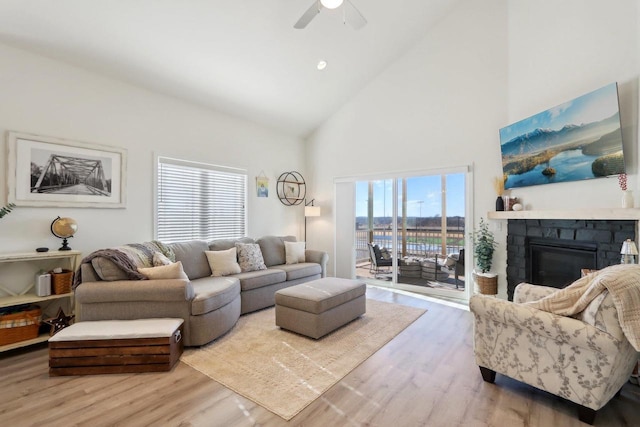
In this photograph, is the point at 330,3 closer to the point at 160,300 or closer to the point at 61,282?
the point at 160,300

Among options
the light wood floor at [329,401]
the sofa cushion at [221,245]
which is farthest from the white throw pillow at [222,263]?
A: the light wood floor at [329,401]

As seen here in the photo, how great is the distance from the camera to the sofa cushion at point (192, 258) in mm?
3875

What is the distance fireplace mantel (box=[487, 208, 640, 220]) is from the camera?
8.56 ft

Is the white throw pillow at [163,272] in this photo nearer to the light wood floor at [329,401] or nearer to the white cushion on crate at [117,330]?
the white cushion on crate at [117,330]

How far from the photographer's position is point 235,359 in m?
2.70

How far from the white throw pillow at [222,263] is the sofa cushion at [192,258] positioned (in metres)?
0.08

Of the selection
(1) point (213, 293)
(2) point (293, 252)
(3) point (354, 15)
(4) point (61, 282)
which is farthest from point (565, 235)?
(4) point (61, 282)

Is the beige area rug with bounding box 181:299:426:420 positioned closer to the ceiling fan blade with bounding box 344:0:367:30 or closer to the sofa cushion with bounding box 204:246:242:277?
the sofa cushion with bounding box 204:246:242:277

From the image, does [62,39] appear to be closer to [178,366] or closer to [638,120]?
[178,366]

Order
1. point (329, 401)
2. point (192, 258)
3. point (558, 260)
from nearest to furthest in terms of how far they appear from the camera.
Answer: point (329, 401) → point (558, 260) → point (192, 258)

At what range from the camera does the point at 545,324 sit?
75.5 inches

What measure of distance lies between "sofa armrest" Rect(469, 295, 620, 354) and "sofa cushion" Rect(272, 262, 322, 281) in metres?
2.74

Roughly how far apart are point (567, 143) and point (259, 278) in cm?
392

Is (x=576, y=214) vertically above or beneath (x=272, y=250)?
above
